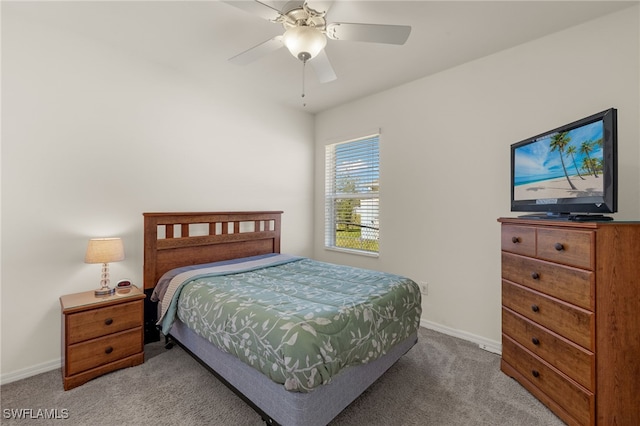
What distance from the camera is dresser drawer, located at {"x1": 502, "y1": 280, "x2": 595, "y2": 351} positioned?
4.81 feet

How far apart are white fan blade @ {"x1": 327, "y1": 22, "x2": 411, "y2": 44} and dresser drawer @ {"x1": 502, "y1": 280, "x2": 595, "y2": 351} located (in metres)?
1.87

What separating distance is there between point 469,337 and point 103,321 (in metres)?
3.15

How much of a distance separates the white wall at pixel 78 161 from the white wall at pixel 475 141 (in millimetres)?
2008

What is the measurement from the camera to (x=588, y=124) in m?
1.59

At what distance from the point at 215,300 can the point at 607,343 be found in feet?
7.29

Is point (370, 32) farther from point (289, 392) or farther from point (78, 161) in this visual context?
point (78, 161)

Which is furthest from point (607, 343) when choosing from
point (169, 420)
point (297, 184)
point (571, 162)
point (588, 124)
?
point (297, 184)

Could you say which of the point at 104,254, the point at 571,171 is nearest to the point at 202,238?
the point at 104,254

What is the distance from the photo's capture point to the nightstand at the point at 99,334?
1895 millimetres

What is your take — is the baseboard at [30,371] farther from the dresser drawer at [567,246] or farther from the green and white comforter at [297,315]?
the dresser drawer at [567,246]

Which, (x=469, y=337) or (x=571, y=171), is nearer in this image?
(x=571, y=171)

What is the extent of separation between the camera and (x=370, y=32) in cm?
173

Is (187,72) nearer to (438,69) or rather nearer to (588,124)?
(438,69)

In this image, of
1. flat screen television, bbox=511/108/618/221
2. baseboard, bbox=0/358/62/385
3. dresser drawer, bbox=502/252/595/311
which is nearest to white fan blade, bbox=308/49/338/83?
flat screen television, bbox=511/108/618/221
